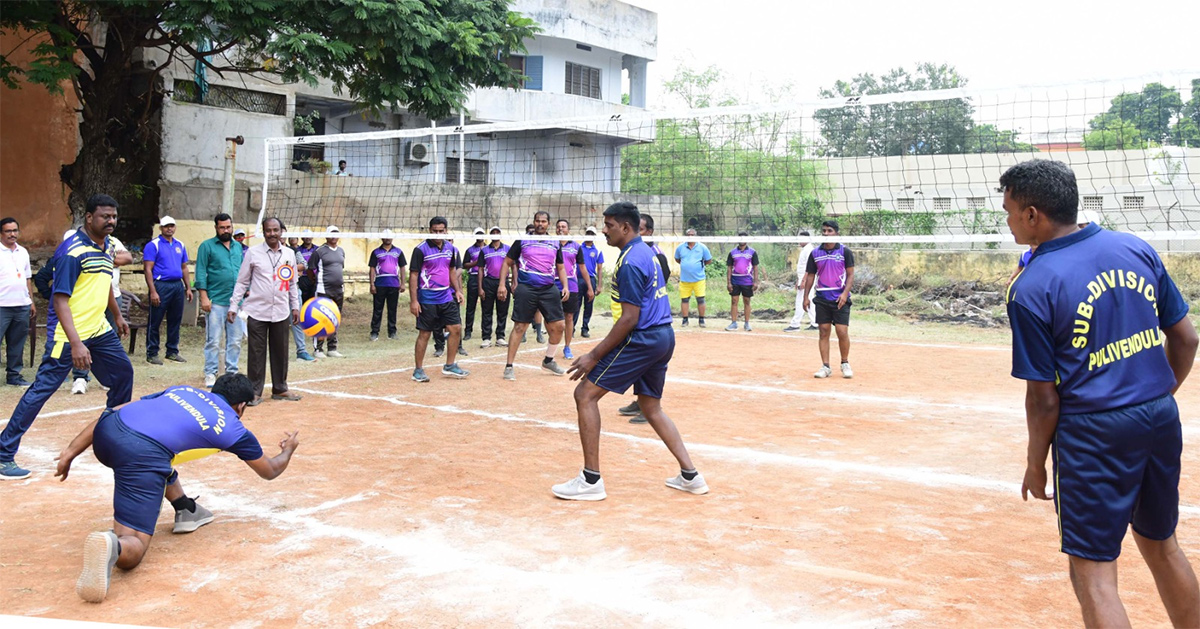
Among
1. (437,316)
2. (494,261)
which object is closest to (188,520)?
(437,316)

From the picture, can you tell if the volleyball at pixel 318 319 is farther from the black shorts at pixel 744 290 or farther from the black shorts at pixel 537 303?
the black shorts at pixel 744 290

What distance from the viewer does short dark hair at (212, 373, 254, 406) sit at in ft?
15.8

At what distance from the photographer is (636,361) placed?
5.74 meters

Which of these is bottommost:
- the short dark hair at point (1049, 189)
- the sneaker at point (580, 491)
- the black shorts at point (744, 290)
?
the sneaker at point (580, 491)

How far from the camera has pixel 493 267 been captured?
1381cm

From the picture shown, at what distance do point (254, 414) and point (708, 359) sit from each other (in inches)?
246

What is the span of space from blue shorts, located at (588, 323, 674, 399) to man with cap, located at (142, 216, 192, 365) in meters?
7.77

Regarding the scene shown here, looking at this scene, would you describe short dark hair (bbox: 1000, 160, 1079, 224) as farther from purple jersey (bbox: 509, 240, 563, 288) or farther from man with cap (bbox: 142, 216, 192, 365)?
man with cap (bbox: 142, 216, 192, 365)

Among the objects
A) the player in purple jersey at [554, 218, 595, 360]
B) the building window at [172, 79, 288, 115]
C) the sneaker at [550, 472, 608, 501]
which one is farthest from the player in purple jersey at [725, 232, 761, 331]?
the sneaker at [550, 472, 608, 501]

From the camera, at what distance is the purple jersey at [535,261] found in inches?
434

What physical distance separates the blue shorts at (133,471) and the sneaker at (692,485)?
297cm

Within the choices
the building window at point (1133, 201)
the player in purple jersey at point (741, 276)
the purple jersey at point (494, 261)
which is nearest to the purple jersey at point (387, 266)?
the purple jersey at point (494, 261)

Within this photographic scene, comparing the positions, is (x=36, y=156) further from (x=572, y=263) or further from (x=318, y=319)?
(x=572, y=263)

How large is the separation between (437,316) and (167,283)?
3.84 metres
